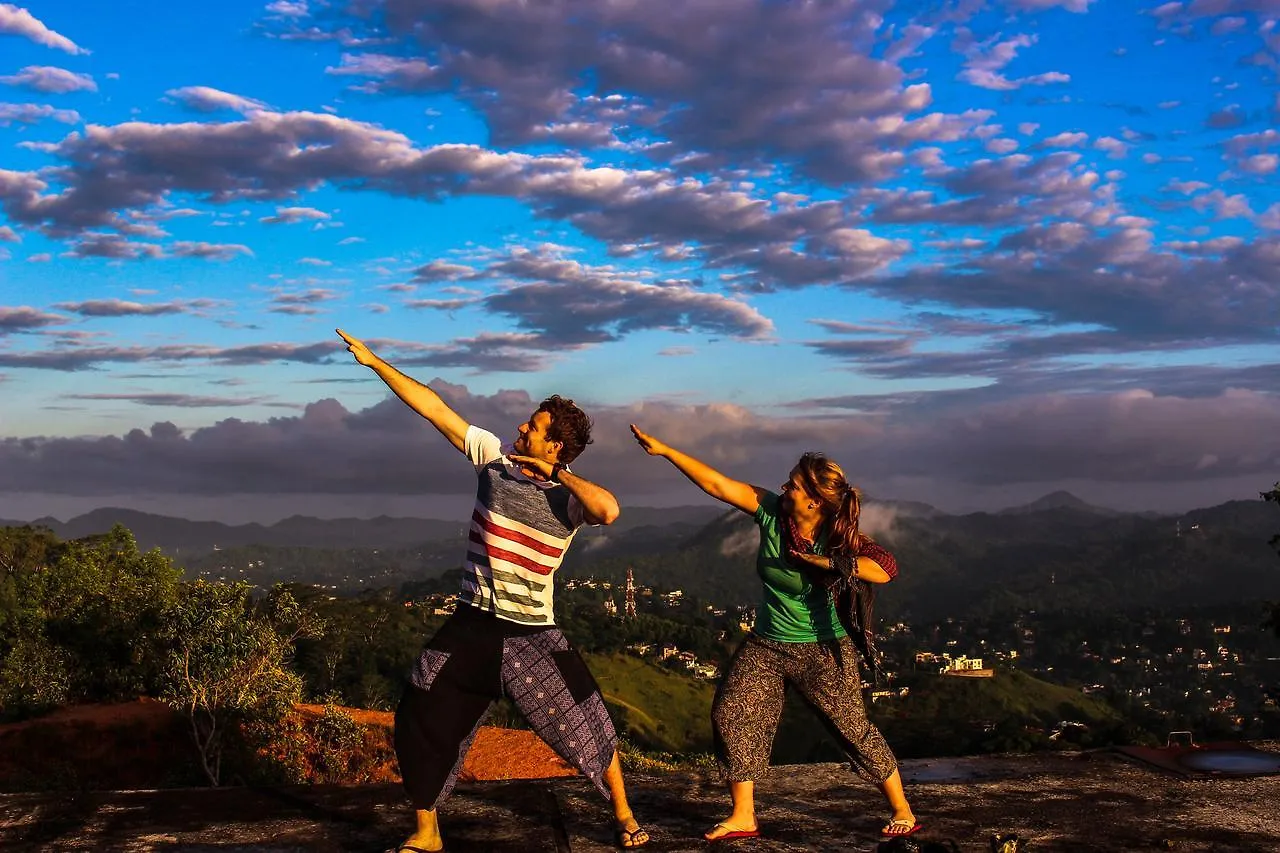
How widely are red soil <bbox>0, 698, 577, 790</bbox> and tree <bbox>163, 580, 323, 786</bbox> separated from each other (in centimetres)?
120

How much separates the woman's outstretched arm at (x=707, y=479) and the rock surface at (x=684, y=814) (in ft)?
4.84

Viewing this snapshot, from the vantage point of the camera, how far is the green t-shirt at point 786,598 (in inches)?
189

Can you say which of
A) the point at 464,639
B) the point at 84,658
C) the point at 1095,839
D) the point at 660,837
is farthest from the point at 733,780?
the point at 84,658

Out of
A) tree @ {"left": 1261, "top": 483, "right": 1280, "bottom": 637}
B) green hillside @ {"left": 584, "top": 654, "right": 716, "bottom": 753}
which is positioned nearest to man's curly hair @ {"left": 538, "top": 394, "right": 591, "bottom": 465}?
tree @ {"left": 1261, "top": 483, "right": 1280, "bottom": 637}

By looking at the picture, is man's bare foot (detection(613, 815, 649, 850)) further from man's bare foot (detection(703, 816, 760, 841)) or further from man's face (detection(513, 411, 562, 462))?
man's face (detection(513, 411, 562, 462))

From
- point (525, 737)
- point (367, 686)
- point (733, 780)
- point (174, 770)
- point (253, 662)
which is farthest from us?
point (367, 686)

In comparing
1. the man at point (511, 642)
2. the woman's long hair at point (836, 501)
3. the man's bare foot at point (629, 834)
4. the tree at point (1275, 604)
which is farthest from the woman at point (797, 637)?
the tree at point (1275, 604)

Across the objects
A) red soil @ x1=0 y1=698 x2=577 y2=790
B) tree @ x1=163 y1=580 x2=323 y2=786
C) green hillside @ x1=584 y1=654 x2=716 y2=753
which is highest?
tree @ x1=163 y1=580 x2=323 y2=786

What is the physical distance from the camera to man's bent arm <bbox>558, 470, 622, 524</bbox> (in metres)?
4.52

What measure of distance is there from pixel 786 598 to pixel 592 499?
99 cm

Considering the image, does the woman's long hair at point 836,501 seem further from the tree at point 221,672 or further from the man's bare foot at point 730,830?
the tree at point 221,672

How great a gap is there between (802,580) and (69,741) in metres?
19.6

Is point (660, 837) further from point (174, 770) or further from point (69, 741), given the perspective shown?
point (69, 741)

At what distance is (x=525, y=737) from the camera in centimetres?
1958
